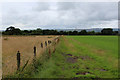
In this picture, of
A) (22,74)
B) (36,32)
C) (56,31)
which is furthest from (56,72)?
(56,31)

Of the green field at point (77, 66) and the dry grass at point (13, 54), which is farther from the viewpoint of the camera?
the green field at point (77, 66)

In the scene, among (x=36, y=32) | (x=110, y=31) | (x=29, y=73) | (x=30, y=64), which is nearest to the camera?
(x=29, y=73)

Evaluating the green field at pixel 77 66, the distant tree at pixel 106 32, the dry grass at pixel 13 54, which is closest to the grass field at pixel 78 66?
the green field at pixel 77 66

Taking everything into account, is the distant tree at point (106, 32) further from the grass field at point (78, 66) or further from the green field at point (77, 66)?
the green field at point (77, 66)

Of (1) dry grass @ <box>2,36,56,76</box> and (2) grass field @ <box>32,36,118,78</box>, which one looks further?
(2) grass field @ <box>32,36,118,78</box>

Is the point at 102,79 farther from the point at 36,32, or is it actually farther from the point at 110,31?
the point at 110,31

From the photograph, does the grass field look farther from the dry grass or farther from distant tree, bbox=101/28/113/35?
distant tree, bbox=101/28/113/35

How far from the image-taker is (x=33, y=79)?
5055 millimetres

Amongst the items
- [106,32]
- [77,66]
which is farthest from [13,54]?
[106,32]

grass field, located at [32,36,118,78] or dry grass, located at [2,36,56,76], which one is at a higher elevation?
dry grass, located at [2,36,56,76]

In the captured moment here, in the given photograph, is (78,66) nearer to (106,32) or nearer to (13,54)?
(13,54)

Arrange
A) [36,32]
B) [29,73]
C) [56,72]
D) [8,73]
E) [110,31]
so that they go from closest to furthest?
[8,73], [29,73], [56,72], [36,32], [110,31]

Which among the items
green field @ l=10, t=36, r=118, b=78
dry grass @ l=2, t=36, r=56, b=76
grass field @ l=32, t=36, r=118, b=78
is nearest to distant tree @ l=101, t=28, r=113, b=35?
dry grass @ l=2, t=36, r=56, b=76

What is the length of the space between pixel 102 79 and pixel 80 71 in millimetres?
1310
